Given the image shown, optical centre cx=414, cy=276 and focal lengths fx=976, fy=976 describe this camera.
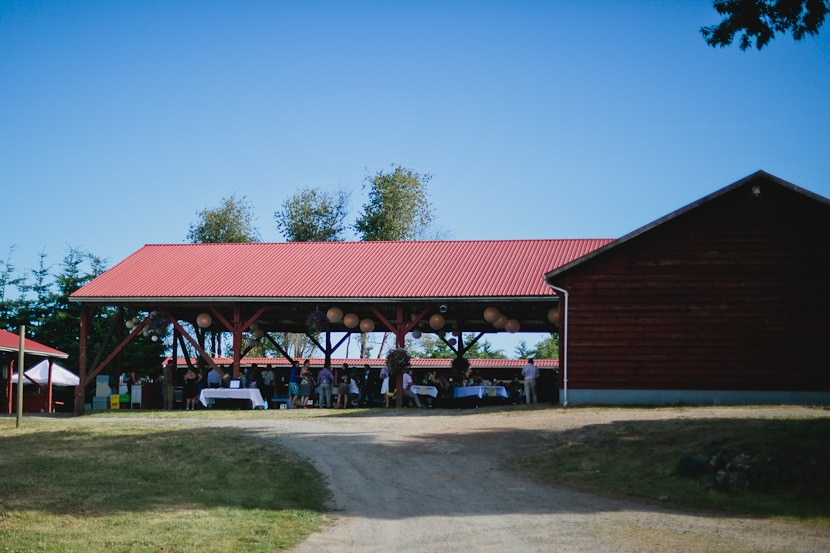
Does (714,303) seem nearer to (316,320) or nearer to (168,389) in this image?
(316,320)

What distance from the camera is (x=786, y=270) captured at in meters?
22.7

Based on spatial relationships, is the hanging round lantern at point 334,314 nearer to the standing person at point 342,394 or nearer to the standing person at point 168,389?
the standing person at point 342,394

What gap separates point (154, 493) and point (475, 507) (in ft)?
14.8

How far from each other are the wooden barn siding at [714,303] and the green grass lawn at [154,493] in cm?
936

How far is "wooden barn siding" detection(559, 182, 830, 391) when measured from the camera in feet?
73.9

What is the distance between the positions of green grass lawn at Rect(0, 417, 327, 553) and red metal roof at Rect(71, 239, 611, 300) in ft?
30.3

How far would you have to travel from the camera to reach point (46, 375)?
118 feet

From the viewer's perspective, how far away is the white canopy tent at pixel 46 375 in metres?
35.5

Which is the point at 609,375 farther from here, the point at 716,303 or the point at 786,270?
the point at 786,270

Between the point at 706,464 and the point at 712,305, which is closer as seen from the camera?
the point at 706,464

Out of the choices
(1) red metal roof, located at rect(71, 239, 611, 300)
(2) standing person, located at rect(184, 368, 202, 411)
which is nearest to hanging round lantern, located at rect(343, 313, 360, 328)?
(1) red metal roof, located at rect(71, 239, 611, 300)

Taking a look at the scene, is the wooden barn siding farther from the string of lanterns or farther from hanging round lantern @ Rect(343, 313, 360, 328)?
hanging round lantern @ Rect(343, 313, 360, 328)

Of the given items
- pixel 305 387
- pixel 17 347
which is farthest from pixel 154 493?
pixel 17 347

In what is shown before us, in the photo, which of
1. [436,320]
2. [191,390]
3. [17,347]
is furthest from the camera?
[17,347]
